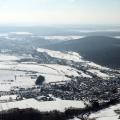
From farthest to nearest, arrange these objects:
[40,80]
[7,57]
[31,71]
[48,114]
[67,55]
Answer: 1. [67,55]
2. [7,57]
3. [31,71]
4. [40,80]
5. [48,114]

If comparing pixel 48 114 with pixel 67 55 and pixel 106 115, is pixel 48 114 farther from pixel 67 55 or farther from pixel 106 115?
pixel 67 55

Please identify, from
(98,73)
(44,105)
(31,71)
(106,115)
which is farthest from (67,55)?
(106,115)

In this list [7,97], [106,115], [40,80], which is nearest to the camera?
[106,115]

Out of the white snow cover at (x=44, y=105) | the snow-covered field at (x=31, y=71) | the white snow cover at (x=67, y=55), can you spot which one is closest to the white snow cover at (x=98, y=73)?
the snow-covered field at (x=31, y=71)

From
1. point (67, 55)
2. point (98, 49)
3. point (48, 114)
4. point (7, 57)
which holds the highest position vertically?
point (48, 114)

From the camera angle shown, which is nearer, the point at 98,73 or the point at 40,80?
the point at 40,80

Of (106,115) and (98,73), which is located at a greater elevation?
(106,115)

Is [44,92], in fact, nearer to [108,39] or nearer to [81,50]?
[81,50]

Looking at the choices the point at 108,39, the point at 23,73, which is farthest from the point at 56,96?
the point at 108,39
